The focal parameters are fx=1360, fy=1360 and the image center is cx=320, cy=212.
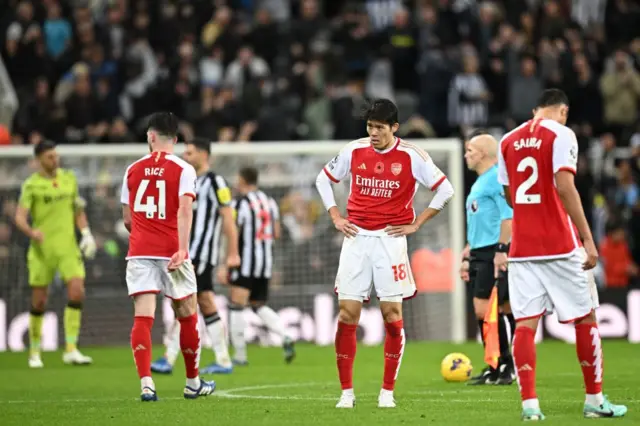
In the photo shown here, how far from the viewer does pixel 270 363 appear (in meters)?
17.0

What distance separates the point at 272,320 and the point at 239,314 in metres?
0.50

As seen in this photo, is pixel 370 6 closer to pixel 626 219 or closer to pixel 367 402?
pixel 626 219

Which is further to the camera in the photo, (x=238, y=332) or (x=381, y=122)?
(x=238, y=332)

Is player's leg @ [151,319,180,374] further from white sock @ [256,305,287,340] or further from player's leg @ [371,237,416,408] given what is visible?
player's leg @ [371,237,416,408]

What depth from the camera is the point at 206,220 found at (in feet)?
49.3

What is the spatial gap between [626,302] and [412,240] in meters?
3.32

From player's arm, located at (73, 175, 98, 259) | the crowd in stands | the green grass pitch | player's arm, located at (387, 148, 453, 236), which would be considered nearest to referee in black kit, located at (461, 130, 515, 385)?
the green grass pitch

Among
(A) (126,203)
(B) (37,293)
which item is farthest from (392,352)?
(B) (37,293)

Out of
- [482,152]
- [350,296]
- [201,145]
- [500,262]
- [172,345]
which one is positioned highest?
[201,145]

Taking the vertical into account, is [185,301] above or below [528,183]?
below

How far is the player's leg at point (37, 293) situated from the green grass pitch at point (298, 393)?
0.75ft

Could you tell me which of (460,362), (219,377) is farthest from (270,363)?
(460,362)

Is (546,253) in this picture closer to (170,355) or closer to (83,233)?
(170,355)

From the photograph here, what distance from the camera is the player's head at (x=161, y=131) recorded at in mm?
11445
